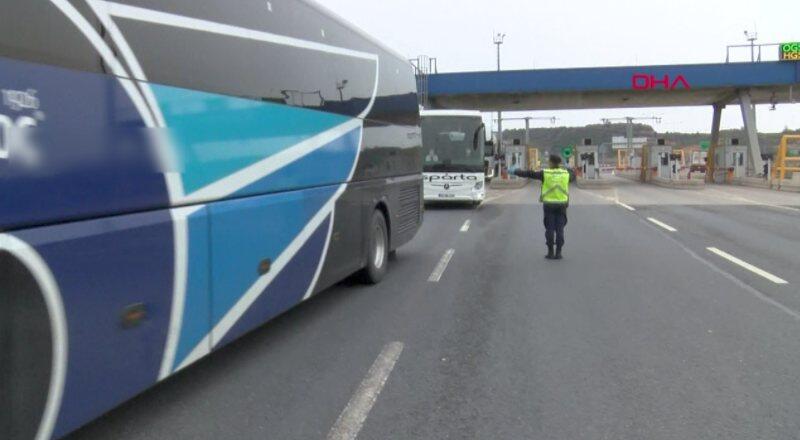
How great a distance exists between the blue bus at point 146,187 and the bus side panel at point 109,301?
10mm

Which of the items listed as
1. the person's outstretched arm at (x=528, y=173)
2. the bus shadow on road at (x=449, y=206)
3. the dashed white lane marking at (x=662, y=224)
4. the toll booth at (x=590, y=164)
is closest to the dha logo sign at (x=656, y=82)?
the toll booth at (x=590, y=164)

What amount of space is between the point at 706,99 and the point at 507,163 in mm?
13735

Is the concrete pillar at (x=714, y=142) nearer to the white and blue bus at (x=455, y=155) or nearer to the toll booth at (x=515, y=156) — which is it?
the toll booth at (x=515, y=156)

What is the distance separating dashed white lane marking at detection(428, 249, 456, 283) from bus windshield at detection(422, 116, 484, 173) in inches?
392

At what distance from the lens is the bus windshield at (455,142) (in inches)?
866

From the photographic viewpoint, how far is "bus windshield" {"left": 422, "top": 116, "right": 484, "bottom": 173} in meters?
22.0

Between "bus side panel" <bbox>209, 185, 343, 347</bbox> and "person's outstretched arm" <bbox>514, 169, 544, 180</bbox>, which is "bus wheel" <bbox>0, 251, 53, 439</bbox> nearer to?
"bus side panel" <bbox>209, 185, 343, 347</bbox>

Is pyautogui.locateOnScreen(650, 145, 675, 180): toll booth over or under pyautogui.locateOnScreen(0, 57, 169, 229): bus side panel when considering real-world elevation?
under

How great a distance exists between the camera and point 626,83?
39344 millimetres

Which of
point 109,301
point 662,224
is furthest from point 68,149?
point 662,224

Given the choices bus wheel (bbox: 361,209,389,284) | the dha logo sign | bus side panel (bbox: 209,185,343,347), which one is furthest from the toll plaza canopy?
bus side panel (bbox: 209,185,343,347)

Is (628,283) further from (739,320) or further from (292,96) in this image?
(292,96)

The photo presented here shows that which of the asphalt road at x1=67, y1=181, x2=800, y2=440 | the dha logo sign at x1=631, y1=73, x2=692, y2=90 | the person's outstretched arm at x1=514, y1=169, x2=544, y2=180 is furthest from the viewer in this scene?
the dha logo sign at x1=631, y1=73, x2=692, y2=90

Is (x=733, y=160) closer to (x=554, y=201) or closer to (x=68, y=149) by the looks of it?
(x=554, y=201)
